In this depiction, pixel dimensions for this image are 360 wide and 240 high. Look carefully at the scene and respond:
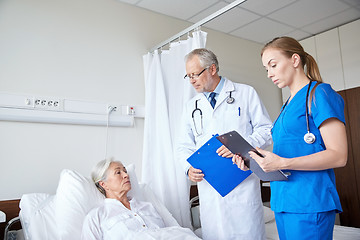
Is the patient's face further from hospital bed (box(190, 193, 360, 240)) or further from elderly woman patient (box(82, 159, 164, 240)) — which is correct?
hospital bed (box(190, 193, 360, 240))

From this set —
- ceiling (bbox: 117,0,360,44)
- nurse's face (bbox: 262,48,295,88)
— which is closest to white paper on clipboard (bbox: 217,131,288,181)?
nurse's face (bbox: 262,48,295,88)

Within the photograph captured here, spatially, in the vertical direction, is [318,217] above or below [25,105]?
below

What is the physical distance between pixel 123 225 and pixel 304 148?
3.52 feet

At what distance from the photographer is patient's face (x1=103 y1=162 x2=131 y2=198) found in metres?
1.94

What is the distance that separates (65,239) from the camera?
1.68 metres

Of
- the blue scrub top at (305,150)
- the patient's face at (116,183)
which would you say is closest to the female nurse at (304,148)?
the blue scrub top at (305,150)

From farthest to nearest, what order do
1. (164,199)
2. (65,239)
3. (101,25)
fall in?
(101,25) → (164,199) → (65,239)

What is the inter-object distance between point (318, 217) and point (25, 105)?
197 centimetres

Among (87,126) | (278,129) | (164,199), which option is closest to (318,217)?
(278,129)

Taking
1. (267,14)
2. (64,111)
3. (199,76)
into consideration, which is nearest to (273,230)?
(199,76)

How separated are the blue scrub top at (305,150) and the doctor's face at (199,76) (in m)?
0.81

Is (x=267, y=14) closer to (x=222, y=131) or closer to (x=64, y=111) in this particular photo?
(x=222, y=131)

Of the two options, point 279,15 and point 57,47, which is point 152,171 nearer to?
point 57,47

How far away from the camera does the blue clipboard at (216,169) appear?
160 cm
